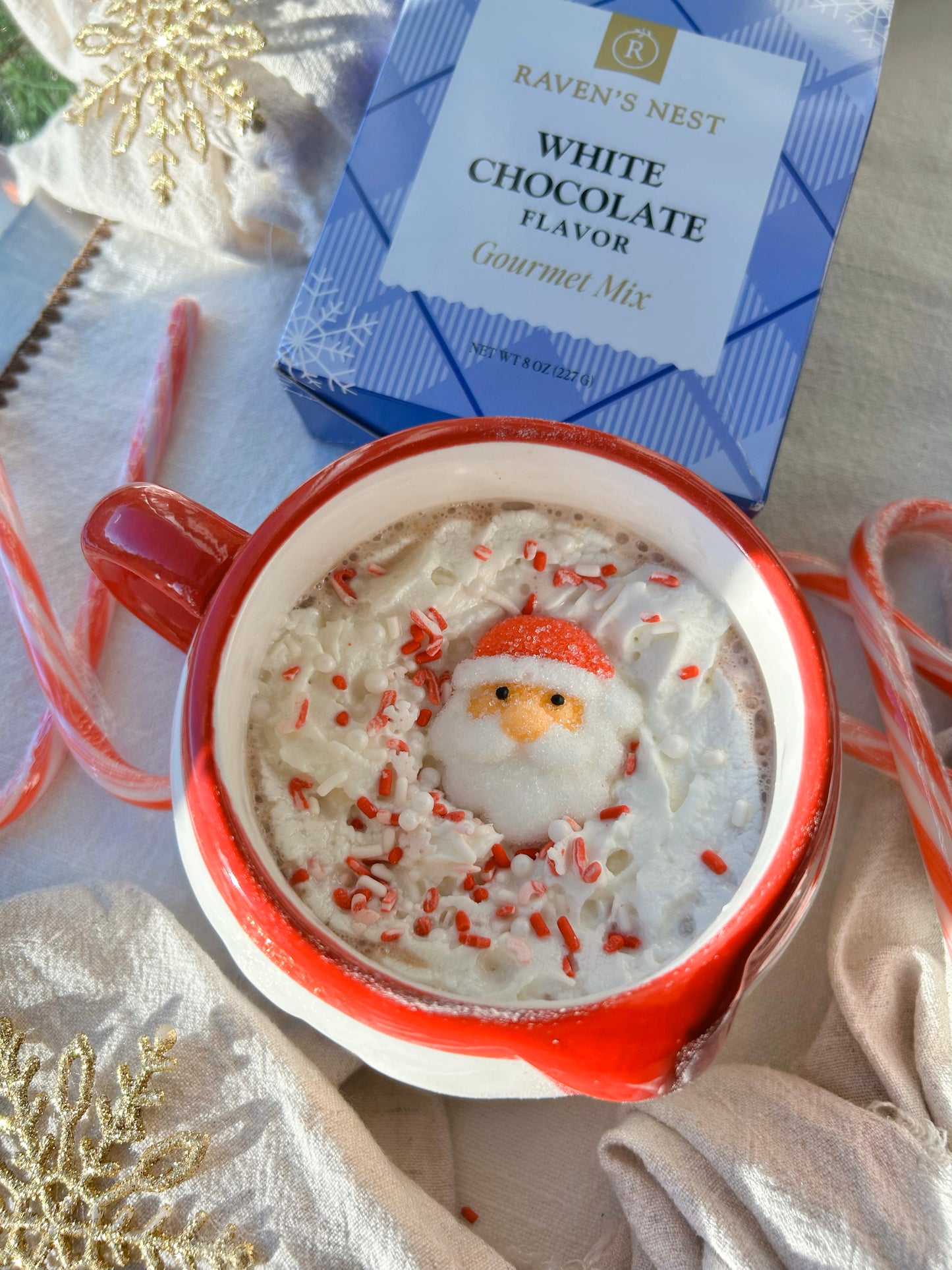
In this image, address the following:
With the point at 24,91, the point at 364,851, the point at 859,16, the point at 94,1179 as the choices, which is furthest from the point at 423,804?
the point at 24,91

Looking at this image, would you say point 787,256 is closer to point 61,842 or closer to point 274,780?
point 274,780

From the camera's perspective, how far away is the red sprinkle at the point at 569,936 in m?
0.73

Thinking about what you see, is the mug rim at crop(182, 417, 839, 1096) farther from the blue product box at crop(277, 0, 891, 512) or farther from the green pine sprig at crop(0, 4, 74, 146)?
the green pine sprig at crop(0, 4, 74, 146)

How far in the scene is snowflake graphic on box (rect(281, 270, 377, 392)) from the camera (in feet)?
3.15

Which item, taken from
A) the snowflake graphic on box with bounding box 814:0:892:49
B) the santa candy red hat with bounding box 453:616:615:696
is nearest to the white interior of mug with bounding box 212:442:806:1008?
the santa candy red hat with bounding box 453:616:615:696

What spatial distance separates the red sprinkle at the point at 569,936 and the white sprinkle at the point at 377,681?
22 cm

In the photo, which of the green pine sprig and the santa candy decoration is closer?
the santa candy decoration

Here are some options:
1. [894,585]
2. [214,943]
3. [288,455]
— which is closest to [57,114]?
[288,455]

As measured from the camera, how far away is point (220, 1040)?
0.85 metres

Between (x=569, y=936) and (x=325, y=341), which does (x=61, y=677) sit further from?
(x=569, y=936)

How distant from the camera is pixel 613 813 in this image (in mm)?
793

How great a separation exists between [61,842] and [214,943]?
18cm

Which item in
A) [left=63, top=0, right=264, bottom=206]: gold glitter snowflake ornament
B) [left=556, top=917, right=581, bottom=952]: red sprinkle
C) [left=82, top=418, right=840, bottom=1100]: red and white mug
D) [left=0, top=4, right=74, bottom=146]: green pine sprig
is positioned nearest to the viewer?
[left=82, top=418, right=840, bottom=1100]: red and white mug

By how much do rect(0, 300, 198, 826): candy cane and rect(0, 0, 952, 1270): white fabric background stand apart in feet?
0.09
